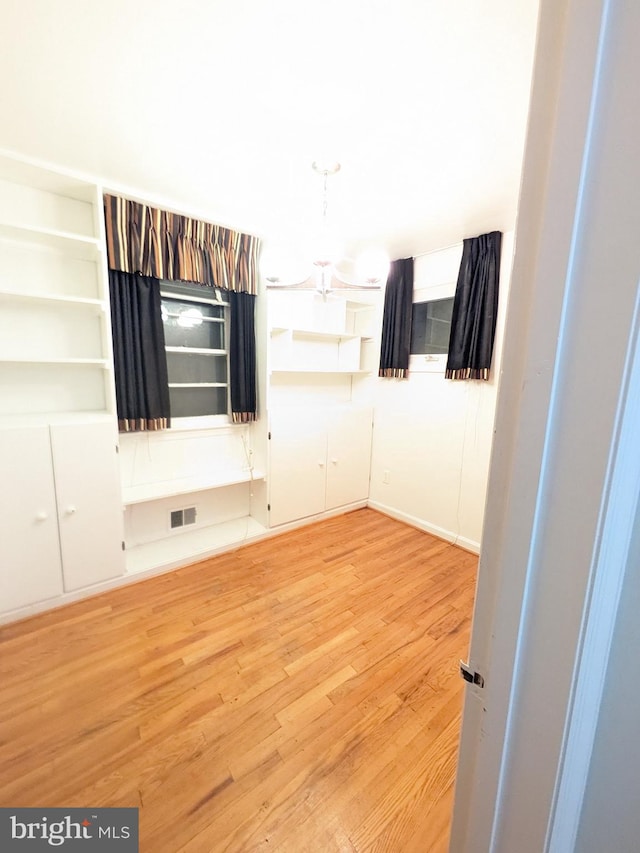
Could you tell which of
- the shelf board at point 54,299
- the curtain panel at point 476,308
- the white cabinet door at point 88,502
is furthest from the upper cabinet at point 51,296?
the curtain panel at point 476,308

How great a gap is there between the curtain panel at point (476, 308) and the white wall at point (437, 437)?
77mm

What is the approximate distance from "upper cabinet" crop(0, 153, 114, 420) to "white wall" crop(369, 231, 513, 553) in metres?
2.54

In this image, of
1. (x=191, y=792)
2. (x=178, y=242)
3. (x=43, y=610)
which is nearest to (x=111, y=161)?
(x=178, y=242)

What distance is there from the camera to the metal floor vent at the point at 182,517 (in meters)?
2.97

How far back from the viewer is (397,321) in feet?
11.1

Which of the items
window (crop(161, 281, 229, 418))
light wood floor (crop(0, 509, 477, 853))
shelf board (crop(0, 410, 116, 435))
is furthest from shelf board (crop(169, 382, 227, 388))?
light wood floor (crop(0, 509, 477, 853))

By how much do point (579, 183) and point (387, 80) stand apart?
1.51 m

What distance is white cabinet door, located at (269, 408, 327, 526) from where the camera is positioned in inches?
122

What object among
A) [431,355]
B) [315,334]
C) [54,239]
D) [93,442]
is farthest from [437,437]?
[54,239]

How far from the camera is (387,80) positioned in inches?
55.4

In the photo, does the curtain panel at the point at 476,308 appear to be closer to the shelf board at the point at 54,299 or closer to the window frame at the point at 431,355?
the window frame at the point at 431,355

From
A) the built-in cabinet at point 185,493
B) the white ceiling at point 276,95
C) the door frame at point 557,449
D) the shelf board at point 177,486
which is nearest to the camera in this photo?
the door frame at point 557,449

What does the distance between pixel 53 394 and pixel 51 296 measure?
66 cm

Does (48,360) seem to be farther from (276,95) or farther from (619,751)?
(619,751)
